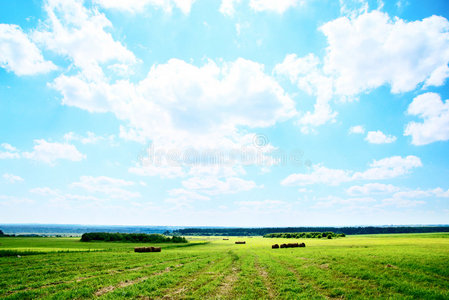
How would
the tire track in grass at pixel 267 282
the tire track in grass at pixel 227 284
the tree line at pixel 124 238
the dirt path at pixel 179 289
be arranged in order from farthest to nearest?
the tree line at pixel 124 238
the tire track in grass at pixel 227 284
the tire track in grass at pixel 267 282
the dirt path at pixel 179 289

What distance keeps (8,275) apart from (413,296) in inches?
1259

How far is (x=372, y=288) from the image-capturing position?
17.5 m

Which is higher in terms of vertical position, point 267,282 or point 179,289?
point 179,289

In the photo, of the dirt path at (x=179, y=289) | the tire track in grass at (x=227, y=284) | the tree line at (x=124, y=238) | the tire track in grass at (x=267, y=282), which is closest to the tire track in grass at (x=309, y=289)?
the tire track in grass at (x=267, y=282)

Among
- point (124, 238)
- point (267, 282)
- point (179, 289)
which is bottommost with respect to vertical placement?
point (124, 238)

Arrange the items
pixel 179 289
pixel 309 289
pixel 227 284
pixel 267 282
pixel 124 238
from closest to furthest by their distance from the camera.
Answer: pixel 309 289, pixel 179 289, pixel 227 284, pixel 267 282, pixel 124 238

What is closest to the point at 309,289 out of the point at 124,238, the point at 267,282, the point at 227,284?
the point at 267,282

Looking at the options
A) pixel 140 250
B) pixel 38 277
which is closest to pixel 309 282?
pixel 38 277

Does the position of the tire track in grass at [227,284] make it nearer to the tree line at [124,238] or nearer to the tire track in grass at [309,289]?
the tire track in grass at [309,289]

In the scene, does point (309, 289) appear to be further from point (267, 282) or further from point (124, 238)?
point (124, 238)

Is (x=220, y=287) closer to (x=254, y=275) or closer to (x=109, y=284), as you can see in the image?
(x=254, y=275)

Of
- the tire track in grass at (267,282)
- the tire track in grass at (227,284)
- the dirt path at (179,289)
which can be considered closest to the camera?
the dirt path at (179,289)

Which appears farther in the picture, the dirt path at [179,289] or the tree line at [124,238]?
the tree line at [124,238]

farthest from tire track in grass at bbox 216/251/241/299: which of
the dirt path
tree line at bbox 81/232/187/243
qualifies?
tree line at bbox 81/232/187/243
